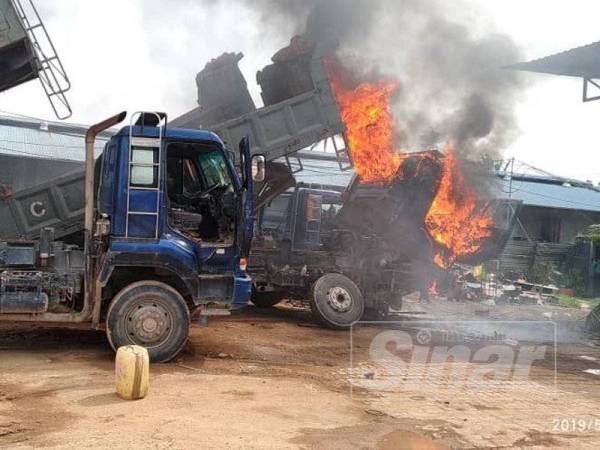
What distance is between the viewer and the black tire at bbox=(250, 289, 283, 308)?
1148 centimetres

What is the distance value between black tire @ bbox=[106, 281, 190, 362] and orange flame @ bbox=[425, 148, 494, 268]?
603 cm

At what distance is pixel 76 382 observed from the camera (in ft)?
17.7

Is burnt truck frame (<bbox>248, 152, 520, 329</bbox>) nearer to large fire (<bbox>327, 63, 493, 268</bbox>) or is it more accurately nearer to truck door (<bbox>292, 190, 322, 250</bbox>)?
truck door (<bbox>292, 190, 322, 250</bbox>)

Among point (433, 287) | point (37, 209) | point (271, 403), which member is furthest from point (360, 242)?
point (271, 403)

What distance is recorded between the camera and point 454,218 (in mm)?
10820

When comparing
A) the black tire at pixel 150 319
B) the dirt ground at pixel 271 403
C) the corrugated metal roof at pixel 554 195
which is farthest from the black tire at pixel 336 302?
the corrugated metal roof at pixel 554 195

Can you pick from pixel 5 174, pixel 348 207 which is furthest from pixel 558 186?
pixel 5 174

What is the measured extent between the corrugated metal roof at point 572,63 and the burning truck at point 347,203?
226 centimetres

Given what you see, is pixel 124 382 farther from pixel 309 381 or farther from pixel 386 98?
pixel 386 98

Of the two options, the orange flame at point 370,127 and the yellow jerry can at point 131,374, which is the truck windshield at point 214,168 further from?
the orange flame at point 370,127

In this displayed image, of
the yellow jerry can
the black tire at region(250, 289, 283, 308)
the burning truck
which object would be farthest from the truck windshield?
the black tire at region(250, 289, 283, 308)

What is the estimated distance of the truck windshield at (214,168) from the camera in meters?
6.92

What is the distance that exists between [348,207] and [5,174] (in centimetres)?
1243

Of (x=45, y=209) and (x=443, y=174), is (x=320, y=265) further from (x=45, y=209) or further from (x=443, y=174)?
(x=45, y=209)
